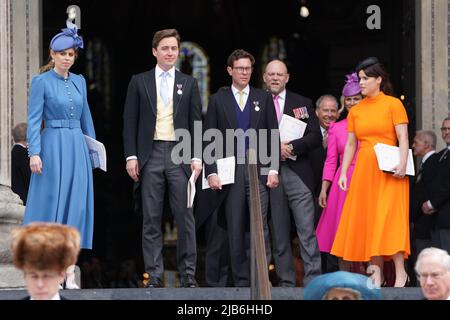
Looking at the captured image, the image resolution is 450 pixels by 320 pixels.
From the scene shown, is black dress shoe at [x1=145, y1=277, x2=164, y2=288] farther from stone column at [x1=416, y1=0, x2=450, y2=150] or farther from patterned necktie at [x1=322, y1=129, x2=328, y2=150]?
stone column at [x1=416, y1=0, x2=450, y2=150]

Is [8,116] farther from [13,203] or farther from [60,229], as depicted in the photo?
[60,229]

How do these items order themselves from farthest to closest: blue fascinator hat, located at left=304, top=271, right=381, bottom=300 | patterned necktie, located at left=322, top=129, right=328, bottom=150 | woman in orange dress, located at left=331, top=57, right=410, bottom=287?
patterned necktie, located at left=322, top=129, right=328, bottom=150
woman in orange dress, located at left=331, top=57, right=410, bottom=287
blue fascinator hat, located at left=304, top=271, right=381, bottom=300

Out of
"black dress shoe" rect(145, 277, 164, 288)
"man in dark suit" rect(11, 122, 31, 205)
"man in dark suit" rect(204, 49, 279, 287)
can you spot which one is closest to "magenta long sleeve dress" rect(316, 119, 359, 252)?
"man in dark suit" rect(204, 49, 279, 287)

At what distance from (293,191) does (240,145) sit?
0.67 meters

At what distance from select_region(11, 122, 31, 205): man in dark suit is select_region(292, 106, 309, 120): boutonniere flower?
2.34m

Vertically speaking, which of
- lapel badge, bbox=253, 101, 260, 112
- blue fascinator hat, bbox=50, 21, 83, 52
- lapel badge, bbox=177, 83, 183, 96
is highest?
blue fascinator hat, bbox=50, 21, 83, 52

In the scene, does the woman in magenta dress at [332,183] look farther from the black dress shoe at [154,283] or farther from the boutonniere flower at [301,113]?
the black dress shoe at [154,283]

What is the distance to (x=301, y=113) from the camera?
13883 mm

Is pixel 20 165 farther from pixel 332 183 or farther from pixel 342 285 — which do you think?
pixel 342 285

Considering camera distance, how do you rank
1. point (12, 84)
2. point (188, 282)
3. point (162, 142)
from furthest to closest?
point (12, 84) < point (162, 142) < point (188, 282)

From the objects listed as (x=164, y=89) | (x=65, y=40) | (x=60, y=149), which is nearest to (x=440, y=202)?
(x=164, y=89)

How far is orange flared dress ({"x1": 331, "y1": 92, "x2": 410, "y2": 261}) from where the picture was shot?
43.4 ft

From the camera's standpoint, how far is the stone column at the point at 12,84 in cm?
1349

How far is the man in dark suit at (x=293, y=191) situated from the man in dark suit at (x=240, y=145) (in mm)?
163
